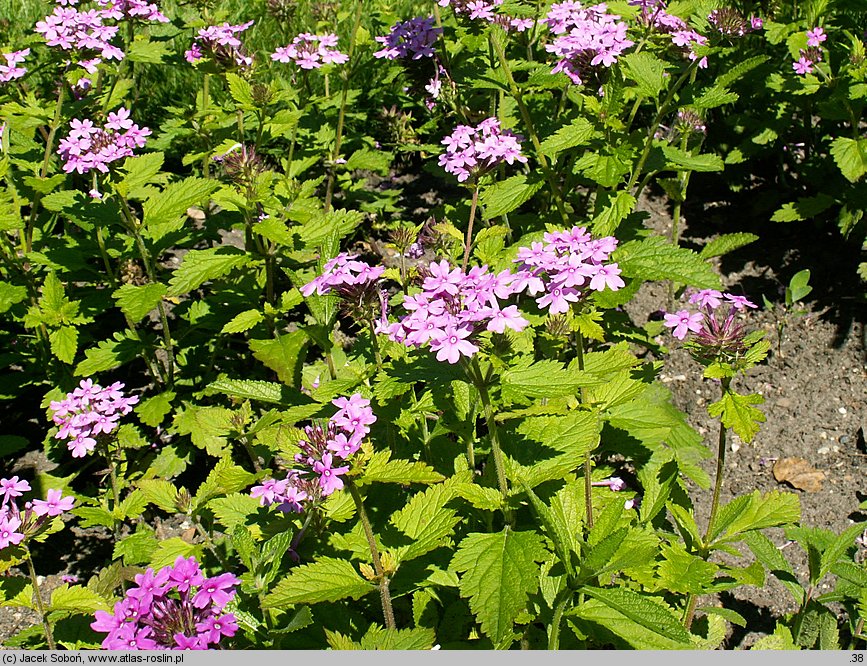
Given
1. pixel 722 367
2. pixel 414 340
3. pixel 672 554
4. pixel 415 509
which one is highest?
pixel 414 340

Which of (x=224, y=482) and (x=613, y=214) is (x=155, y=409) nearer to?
(x=224, y=482)

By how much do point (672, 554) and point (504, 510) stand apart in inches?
23.6

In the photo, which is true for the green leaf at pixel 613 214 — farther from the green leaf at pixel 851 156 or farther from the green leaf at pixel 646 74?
the green leaf at pixel 851 156

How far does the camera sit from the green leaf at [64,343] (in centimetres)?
350

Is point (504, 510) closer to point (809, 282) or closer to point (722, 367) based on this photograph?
point (722, 367)

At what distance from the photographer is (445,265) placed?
2096 mm

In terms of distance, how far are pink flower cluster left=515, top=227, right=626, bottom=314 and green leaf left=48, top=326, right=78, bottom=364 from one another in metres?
2.15

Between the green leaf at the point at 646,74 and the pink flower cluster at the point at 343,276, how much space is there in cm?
142

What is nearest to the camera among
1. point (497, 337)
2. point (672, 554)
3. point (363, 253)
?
point (497, 337)

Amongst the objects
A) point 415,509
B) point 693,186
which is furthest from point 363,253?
point 415,509

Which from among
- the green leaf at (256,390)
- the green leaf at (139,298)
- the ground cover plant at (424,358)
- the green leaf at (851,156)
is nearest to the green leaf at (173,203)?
the ground cover plant at (424,358)

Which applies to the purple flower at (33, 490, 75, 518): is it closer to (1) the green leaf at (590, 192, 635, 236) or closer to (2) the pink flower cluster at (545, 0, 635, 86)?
(1) the green leaf at (590, 192, 635, 236)

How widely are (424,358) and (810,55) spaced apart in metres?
3.41

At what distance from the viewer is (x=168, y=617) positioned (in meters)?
1.93
